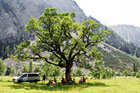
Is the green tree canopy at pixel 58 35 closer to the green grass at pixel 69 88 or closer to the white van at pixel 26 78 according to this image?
the white van at pixel 26 78

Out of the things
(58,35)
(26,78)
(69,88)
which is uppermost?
(58,35)

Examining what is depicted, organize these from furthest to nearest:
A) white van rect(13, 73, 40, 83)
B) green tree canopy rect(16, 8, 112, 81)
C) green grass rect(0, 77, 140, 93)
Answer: white van rect(13, 73, 40, 83) → green tree canopy rect(16, 8, 112, 81) → green grass rect(0, 77, 140, 93)

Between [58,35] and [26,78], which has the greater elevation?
[58,35]

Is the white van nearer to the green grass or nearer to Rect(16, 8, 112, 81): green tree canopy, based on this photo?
Rect(16, 8, 112, 81): green tree canopy

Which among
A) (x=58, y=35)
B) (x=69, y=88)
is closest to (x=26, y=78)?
(x=58, y=35)

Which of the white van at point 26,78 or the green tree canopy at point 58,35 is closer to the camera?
the green tree canopy at point 58,35

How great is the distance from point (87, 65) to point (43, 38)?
1293 centimetres

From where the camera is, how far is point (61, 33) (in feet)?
124

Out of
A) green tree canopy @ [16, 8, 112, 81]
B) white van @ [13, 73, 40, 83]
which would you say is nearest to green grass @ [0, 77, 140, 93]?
green tree canopy @ [16, 8, 112, 81]

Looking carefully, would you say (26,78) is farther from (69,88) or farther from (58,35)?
(69,88)

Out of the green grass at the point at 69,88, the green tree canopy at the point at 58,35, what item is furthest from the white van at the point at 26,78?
the green grass at the point at 69,88

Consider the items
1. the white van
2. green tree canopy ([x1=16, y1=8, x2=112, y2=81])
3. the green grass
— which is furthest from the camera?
the white van

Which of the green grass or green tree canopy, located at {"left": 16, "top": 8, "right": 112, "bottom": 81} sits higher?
green tree canopy, located at {"left": 16, "top": 8, "right": 112, "bottom": 81}

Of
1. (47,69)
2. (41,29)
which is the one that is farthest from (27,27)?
(47,69)
